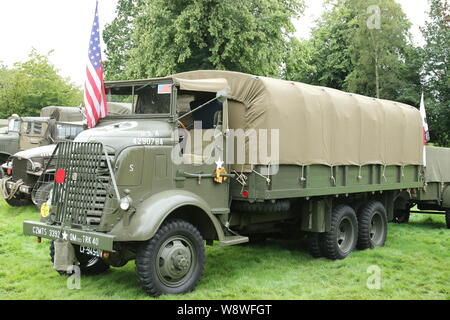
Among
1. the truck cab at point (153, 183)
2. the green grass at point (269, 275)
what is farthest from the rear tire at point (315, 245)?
the truck cab at point (153, 183)

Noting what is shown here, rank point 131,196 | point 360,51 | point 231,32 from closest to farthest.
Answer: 1. point 131,196
2. point 231,32
3. point 360,51

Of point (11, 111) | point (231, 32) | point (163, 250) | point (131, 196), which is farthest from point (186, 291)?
point (11, 111)

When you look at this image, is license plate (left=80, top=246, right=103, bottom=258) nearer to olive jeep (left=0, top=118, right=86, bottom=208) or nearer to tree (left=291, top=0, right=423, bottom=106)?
olive jeep (left=0, top=118, right=86, bottom=208)

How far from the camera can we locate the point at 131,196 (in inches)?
234

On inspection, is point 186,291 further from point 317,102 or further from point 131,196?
point 317,102

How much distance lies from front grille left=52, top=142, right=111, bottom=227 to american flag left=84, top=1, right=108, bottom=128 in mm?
823

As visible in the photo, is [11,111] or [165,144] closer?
[165,144]

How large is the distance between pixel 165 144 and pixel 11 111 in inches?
1188

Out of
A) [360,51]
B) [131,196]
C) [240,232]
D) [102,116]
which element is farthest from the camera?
[360,51]

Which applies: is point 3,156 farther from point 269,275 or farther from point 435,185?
point 435,185

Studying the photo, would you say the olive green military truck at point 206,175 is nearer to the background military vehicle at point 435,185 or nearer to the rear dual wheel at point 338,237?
the rear dual wheel at point 338,237

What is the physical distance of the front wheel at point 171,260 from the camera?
5.79 meters

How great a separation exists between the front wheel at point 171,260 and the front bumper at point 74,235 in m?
0.49

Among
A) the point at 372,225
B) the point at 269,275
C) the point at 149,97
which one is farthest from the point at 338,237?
the point at 149,97
